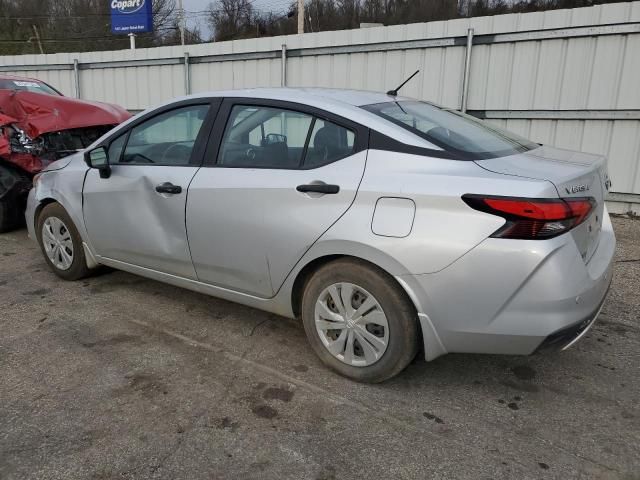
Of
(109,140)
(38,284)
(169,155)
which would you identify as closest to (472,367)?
(169,155)

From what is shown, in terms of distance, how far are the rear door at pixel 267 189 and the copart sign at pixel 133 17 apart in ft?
75.2

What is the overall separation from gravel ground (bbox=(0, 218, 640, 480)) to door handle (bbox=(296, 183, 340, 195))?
1040 millimetres

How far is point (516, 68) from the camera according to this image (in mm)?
7086

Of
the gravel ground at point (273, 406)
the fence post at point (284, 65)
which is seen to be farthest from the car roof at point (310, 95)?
the fence post at point (284, 65)

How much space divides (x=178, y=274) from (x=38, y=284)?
166cm

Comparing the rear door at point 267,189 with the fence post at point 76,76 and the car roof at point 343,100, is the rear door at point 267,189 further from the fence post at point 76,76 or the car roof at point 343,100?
the fence post at point 76,76

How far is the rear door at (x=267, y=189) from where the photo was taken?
9.12 feet

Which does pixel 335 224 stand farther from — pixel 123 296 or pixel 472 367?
pixel 123 296

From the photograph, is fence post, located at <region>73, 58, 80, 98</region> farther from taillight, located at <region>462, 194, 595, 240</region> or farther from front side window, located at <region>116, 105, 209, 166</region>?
taillight, located at <region>462, 194, 595, 240</region>

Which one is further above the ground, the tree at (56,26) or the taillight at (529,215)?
the tree at (56,26)

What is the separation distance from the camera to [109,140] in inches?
153

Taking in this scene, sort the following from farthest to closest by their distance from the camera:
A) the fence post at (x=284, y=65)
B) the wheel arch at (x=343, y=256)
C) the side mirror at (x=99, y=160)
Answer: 1. the fence post at (x=284, y=65)
2. the side mirror at (x=99, y=160)
3. the wheel arch at (x=343, y=256)

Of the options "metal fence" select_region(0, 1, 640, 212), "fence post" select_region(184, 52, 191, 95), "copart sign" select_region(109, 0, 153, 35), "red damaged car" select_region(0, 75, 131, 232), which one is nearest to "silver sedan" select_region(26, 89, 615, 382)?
"red damaged car" select_region(0, 75, 131, 232)

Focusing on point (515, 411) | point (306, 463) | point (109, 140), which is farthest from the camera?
point (109, 140)
